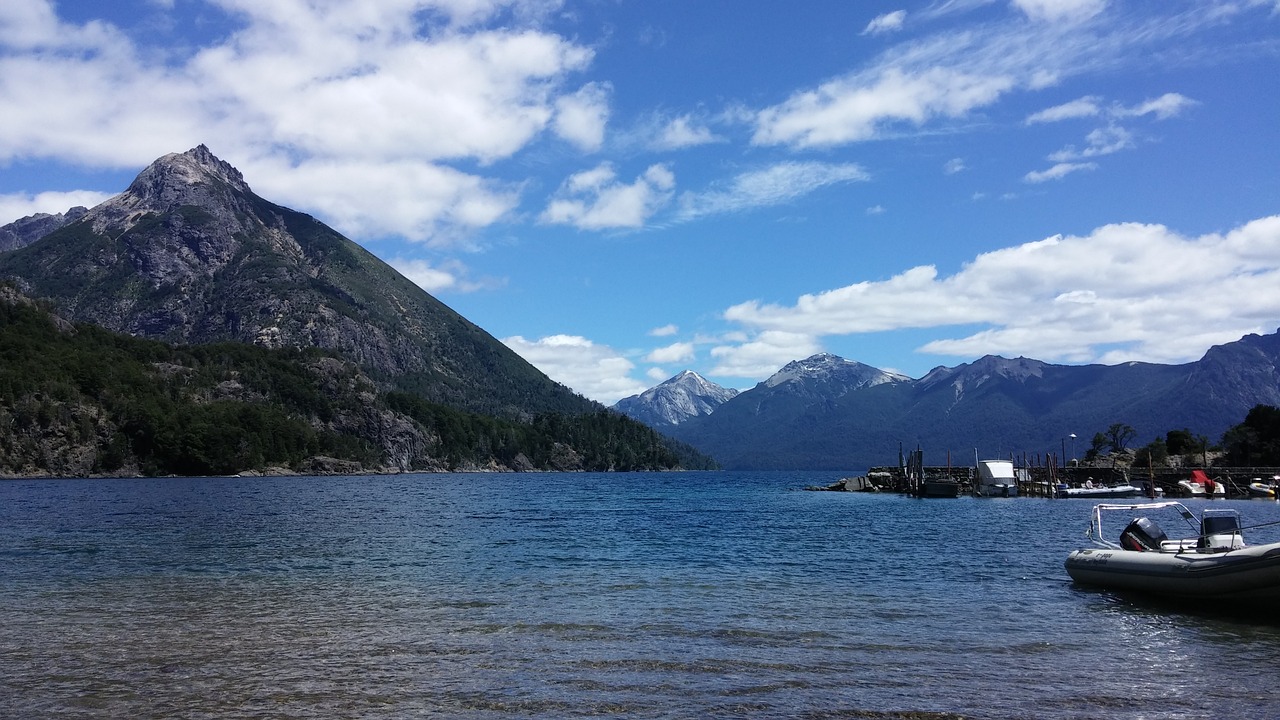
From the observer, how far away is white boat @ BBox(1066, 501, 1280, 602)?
84.0 ft

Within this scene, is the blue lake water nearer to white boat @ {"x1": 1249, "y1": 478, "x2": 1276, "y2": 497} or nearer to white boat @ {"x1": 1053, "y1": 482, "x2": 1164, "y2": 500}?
white boat @ {"x1": 1053, "y1": 482, "x2": 1164, "y2": 500}

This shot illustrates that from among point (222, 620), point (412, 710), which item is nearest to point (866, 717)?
point (412, 710)

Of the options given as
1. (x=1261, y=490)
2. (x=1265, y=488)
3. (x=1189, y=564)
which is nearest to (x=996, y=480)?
(x=1261, y=490)

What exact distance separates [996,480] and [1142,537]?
9964 centimetres

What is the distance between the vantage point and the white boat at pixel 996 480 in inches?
4904

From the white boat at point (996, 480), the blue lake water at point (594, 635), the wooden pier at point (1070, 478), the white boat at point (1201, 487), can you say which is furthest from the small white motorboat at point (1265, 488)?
the blue lake water at point (594, 635)

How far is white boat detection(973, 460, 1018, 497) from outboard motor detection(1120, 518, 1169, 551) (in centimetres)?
9543

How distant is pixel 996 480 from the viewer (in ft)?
413

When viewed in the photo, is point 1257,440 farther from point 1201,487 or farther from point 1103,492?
point 1103,492

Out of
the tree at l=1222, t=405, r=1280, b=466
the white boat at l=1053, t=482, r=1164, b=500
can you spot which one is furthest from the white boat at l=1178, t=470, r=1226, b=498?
the tree at l=1222, t=405, r=1280, b=466

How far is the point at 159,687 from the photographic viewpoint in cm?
1717

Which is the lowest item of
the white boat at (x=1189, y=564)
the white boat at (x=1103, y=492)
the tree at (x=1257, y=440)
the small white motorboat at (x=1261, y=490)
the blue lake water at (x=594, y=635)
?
the white boat at (x=1103, y=492)

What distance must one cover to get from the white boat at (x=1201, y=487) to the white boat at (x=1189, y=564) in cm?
9504

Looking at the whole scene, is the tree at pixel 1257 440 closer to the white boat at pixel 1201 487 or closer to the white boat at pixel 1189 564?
the white boat at pixel 1201 487
